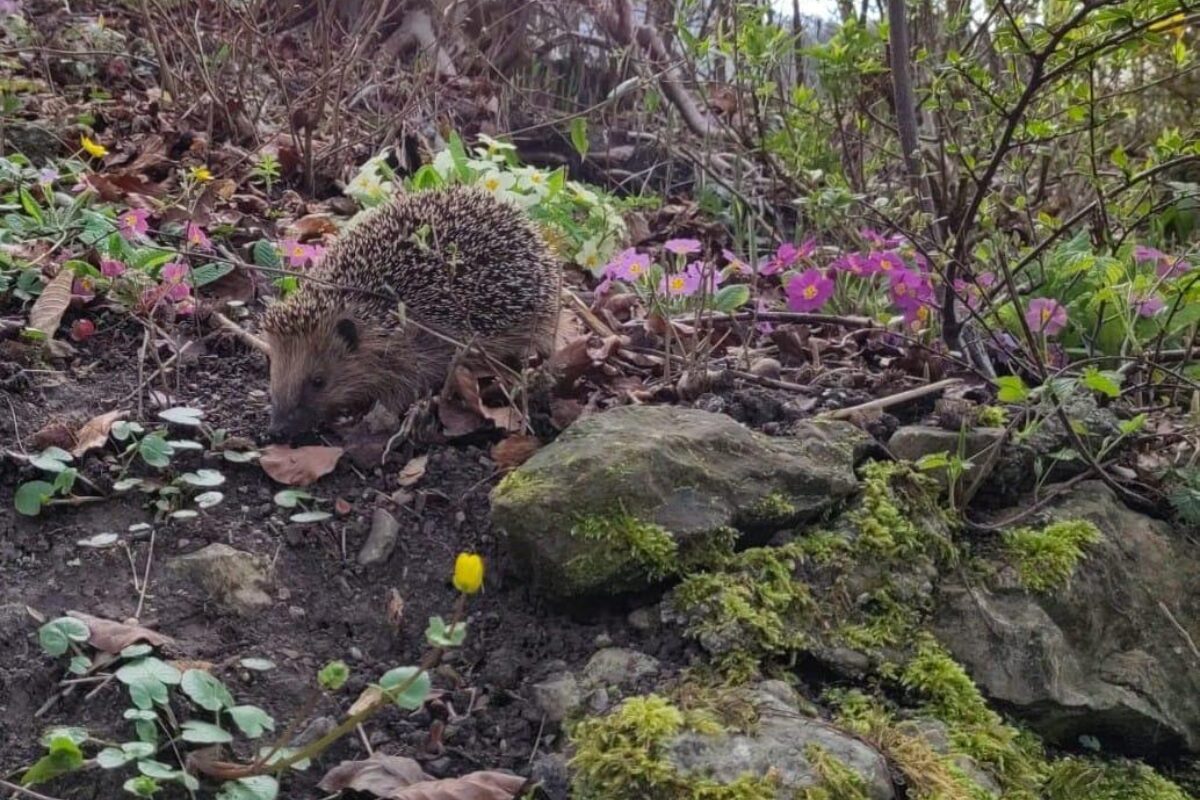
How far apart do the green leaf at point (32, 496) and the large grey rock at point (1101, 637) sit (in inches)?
102

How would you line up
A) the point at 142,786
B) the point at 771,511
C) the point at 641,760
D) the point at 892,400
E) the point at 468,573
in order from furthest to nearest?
the point at 892,400
the point at 771,511
the point at 641,760
the point at 142,786
the point at 468,573

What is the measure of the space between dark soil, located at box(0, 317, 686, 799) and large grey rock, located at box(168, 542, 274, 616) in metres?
0.03

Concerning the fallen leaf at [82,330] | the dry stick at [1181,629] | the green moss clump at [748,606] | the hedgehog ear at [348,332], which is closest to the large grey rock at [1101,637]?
the dry stick at [1181,629]

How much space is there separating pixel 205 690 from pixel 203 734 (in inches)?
5.1

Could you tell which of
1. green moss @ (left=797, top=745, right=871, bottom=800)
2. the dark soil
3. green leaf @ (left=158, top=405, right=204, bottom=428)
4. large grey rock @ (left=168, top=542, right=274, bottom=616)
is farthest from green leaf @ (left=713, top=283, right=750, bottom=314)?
green moss @ (left=797, top=745, right=871, bottom=800)

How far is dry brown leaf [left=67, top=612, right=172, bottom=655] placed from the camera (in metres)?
2.85

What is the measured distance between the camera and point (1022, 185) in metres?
4.68

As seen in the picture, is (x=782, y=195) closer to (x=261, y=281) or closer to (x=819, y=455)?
(x=261, y=281)

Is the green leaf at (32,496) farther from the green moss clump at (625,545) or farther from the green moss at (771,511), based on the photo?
the green moss at (771,511)

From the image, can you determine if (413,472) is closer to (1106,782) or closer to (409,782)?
(409,782)

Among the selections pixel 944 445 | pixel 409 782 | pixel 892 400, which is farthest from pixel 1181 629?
pixel 409 782

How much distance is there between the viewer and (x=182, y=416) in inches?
144

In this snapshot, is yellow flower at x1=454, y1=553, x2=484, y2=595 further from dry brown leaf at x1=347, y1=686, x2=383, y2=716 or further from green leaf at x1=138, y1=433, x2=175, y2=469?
green leaf at x1=138, y1=433, x2=175, y2=469

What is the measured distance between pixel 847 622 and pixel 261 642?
160cm
